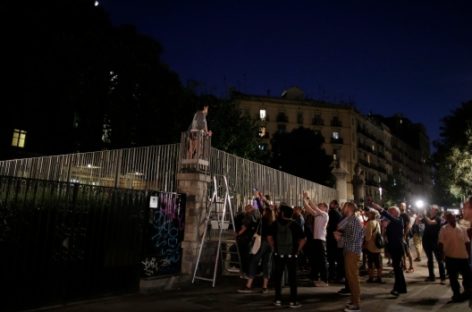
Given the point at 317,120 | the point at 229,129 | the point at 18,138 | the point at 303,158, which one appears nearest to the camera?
the point at 18,138

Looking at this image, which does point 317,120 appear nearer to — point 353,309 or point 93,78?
Answer: point 93,78

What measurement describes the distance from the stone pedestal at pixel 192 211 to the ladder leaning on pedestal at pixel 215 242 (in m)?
0.16

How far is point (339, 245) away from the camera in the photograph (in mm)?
9562

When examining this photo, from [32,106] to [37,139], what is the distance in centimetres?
675

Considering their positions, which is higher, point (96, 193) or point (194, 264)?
point (96, 193)

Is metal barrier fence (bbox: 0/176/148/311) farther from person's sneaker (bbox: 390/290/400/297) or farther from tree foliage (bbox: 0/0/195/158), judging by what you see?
tree foliage (bbox: 0/0/195/158)

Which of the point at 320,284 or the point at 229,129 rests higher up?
the point at 229,129

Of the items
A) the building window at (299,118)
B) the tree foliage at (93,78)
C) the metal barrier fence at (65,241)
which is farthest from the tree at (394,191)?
the metal barrier fence at (65,241)

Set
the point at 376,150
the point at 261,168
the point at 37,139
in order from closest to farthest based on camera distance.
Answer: the point at 261,168 < the point at 37,139 < the point at 376,150

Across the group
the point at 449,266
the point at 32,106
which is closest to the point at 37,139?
the point at 32,106

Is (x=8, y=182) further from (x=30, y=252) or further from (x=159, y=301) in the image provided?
(x=159, y=301)

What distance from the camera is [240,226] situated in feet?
31.7

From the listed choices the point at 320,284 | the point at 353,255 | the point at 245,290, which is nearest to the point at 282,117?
the point at 320,284

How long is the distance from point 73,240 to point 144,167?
15.0ft
